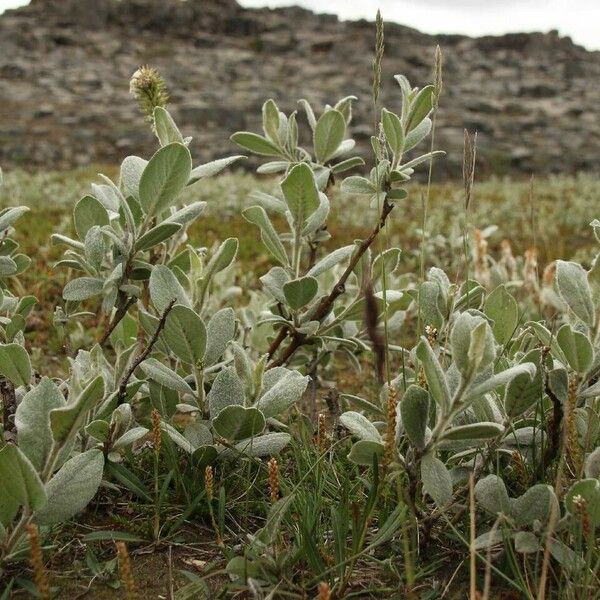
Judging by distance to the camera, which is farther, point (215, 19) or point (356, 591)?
point (215, 19)

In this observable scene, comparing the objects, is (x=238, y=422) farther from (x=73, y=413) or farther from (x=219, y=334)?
(x=73, y=413)

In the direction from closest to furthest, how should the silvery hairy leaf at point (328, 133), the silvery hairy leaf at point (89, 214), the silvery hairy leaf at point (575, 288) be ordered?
the silvery hairy leaf at point (575, 288)
the silvery hairy leaf at point (89, 214)
the silvery hairy leaf at point (328, 133)

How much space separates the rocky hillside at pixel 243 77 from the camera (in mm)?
28875

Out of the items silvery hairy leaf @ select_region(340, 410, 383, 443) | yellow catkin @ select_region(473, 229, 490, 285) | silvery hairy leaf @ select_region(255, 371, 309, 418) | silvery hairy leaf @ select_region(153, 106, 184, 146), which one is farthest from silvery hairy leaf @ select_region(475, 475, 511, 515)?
yellow catkin @ select_region(473, 229, 490, 285)

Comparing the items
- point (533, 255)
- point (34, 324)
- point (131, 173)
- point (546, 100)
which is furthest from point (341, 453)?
point (546, 100)

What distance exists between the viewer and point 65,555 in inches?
60.8

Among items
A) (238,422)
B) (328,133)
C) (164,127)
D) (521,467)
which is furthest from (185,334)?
(328,133)

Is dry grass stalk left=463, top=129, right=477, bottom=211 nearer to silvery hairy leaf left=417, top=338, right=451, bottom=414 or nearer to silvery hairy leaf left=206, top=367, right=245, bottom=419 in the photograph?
silvery hairy leaf left=417, top=338, right=451, bottom=414

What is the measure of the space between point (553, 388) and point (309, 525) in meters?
0.60

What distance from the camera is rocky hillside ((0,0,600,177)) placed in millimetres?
28875

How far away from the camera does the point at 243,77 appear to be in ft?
133

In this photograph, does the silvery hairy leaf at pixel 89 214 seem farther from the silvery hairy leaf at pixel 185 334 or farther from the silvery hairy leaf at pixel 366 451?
the silvery hairy leaf at pixel 366 451

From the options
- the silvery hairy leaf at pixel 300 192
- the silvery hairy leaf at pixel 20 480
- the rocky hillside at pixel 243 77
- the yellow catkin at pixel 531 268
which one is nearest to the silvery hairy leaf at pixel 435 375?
the silvery hairy leaf at pixel 300 192

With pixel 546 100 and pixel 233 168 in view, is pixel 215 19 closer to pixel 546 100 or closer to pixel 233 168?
pixel 546 100
